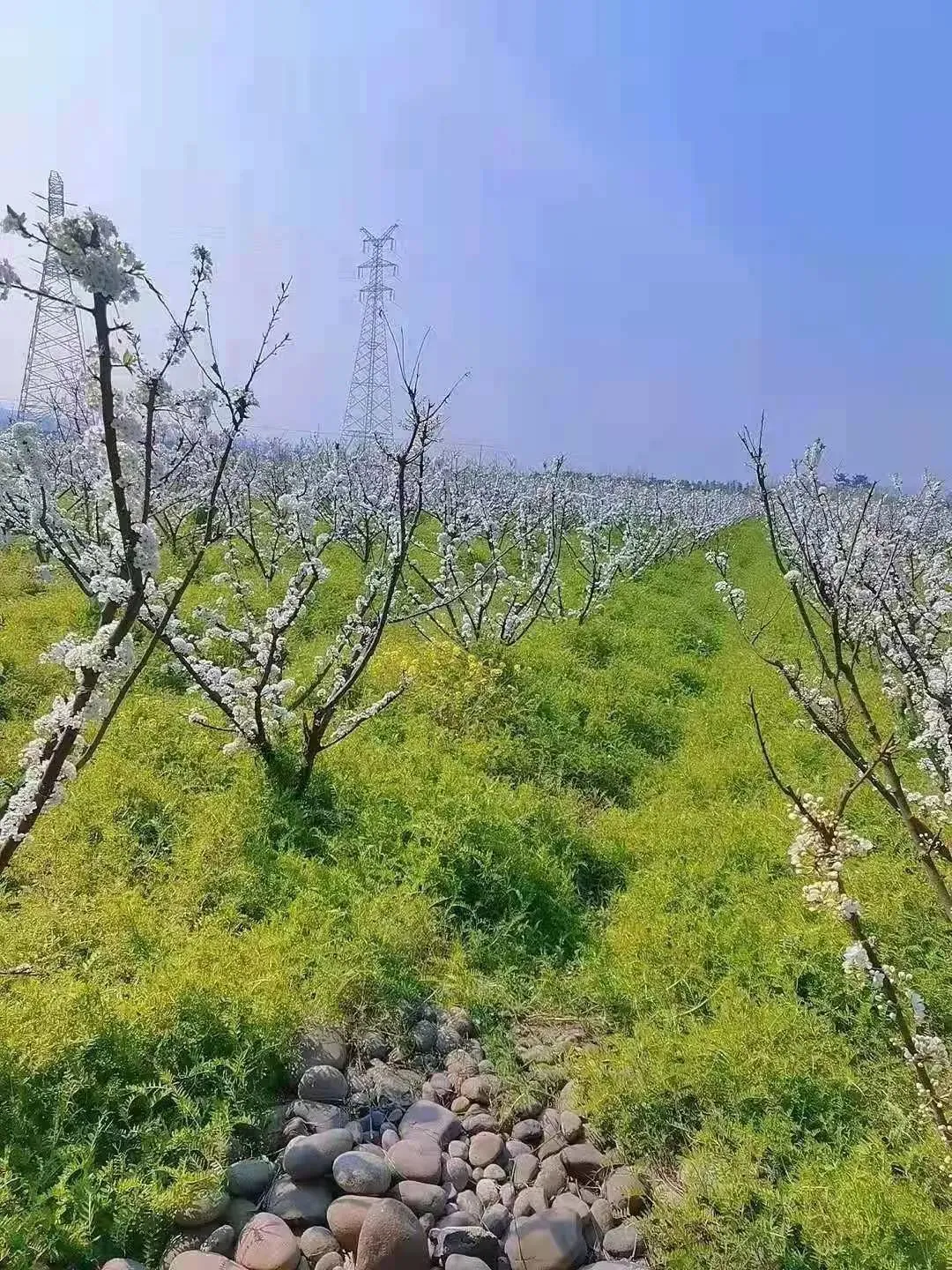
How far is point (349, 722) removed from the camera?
18.8ft

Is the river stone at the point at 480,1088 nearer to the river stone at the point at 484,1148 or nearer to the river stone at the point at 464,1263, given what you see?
the river stone at the point at 484,1148

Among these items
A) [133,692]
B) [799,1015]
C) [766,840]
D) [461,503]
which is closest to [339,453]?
[461,503]

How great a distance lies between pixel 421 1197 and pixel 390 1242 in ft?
0.92

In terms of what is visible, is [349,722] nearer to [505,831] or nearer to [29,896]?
[505,831]

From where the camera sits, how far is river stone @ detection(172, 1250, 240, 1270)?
8.30 feet

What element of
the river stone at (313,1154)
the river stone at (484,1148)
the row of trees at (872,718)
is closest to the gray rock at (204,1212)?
the river stone at (313,1154)

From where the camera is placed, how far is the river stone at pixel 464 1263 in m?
2.66

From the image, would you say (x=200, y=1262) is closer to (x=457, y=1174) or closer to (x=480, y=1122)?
(x=457, y=1174)

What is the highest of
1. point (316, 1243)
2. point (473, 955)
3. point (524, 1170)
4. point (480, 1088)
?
point (473, 955)

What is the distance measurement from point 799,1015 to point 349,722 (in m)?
3.30

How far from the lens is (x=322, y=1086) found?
10.9 ft

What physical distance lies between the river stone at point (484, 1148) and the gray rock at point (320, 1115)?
51cm

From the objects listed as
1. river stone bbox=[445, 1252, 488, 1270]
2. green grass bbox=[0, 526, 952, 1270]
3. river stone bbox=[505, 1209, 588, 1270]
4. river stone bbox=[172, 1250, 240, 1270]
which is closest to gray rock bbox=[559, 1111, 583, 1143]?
green grass bbox=[0, 526, 952, 1270]

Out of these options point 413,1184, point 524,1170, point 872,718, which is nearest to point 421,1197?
point 413,1184
